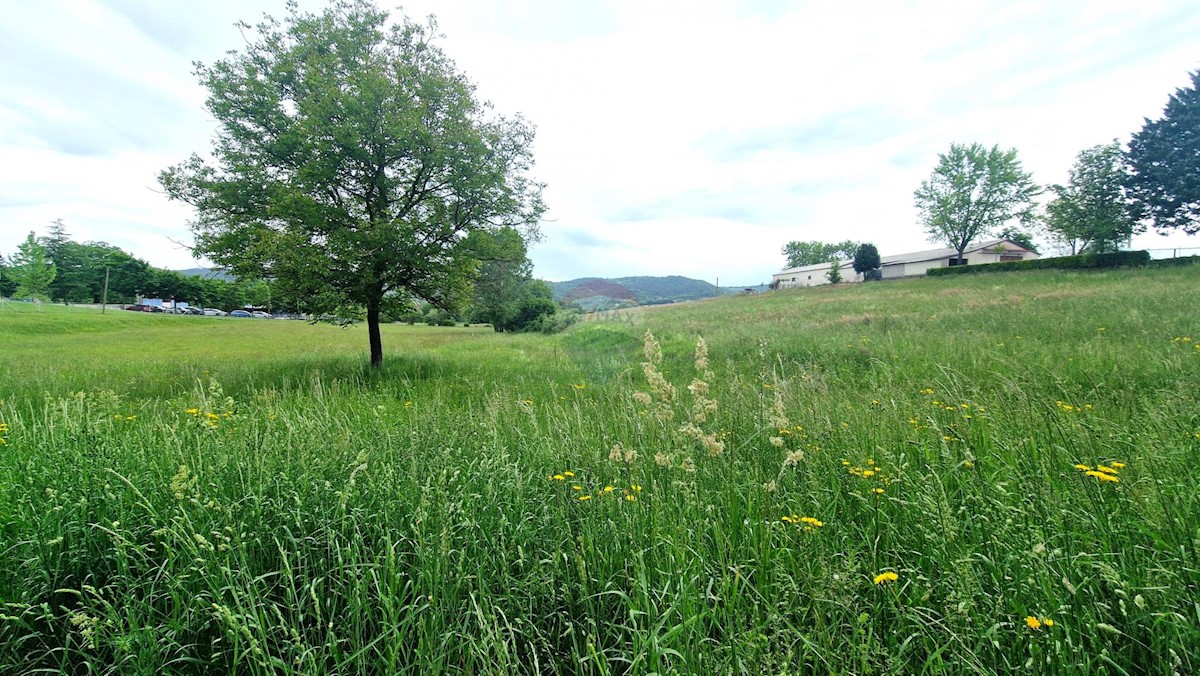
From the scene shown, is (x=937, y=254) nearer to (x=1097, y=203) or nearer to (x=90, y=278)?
(x=1097, y=203)

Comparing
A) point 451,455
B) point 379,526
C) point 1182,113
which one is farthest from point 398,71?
point 1182,113

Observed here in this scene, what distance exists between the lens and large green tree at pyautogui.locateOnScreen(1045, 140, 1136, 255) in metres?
39.1

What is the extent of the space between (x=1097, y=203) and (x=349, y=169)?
60.2 meters

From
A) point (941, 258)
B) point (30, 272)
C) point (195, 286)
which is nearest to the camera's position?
point (30, 272)

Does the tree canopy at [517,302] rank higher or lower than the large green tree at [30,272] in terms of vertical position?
lower

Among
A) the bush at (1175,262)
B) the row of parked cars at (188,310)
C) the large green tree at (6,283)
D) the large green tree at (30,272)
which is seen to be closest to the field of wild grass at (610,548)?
the bush at (1175,262)

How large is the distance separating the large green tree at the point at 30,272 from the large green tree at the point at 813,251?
136304 mm

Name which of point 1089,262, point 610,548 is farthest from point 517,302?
point 1089,262

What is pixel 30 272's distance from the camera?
153 ft

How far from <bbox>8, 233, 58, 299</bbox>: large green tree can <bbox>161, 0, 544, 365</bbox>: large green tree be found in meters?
60.0

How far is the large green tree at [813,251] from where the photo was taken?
123 m

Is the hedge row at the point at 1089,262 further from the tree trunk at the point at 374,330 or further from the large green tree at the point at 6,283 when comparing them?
the large green tree at the point at 6,283

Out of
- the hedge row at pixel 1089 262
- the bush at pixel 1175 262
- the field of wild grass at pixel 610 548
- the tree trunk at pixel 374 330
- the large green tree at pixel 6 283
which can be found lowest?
the field of wild grass at pixel 610 548

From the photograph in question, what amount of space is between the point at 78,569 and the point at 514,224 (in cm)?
1150
